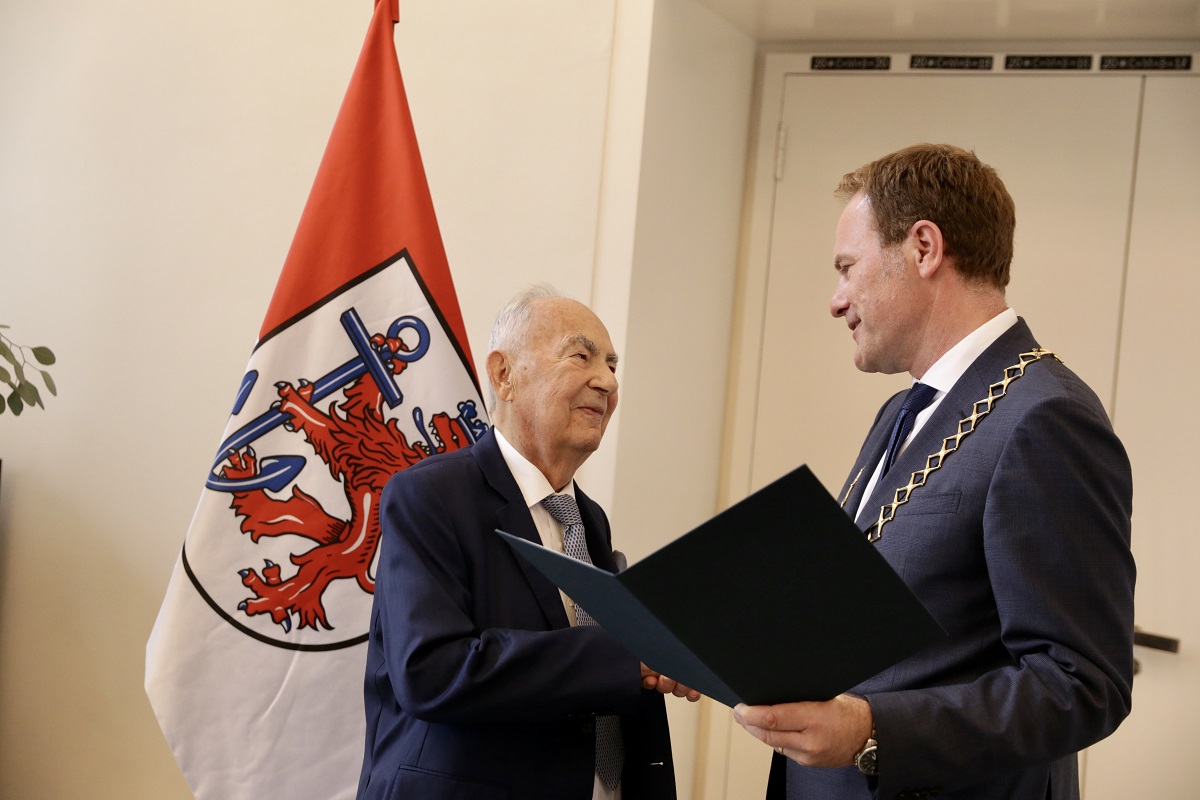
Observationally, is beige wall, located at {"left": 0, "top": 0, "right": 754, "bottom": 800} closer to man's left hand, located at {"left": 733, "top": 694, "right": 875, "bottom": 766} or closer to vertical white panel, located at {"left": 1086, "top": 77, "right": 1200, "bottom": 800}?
vertical white panel, located at {"left": 1086, "top": 77, "right": 1200, "bottom": 800}

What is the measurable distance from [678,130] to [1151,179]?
4.18 feet

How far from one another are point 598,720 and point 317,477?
90 centimetres

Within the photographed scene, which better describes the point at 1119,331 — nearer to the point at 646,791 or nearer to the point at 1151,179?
the point at 1151,179

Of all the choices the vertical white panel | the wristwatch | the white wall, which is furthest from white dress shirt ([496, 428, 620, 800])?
the vertical white panel

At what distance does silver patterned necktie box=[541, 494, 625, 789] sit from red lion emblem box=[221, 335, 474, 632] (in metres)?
0.56

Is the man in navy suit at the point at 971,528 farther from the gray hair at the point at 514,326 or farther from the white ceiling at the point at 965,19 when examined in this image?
the white ceiling at the point at 965,19

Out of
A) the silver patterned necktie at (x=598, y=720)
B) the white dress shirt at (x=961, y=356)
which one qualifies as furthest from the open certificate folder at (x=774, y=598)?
the silver patterned necktie at (x=598, y=720)

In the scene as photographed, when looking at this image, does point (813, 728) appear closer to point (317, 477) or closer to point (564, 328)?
point (564, 328)

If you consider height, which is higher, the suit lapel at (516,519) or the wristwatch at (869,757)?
the suit lapel at (516,519)

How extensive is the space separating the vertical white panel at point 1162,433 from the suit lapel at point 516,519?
1.91 m

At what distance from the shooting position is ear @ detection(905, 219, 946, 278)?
1.53 meters

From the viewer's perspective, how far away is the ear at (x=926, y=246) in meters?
1.53

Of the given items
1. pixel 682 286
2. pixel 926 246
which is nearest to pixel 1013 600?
pixel 926 246

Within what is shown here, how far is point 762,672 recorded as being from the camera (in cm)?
115
